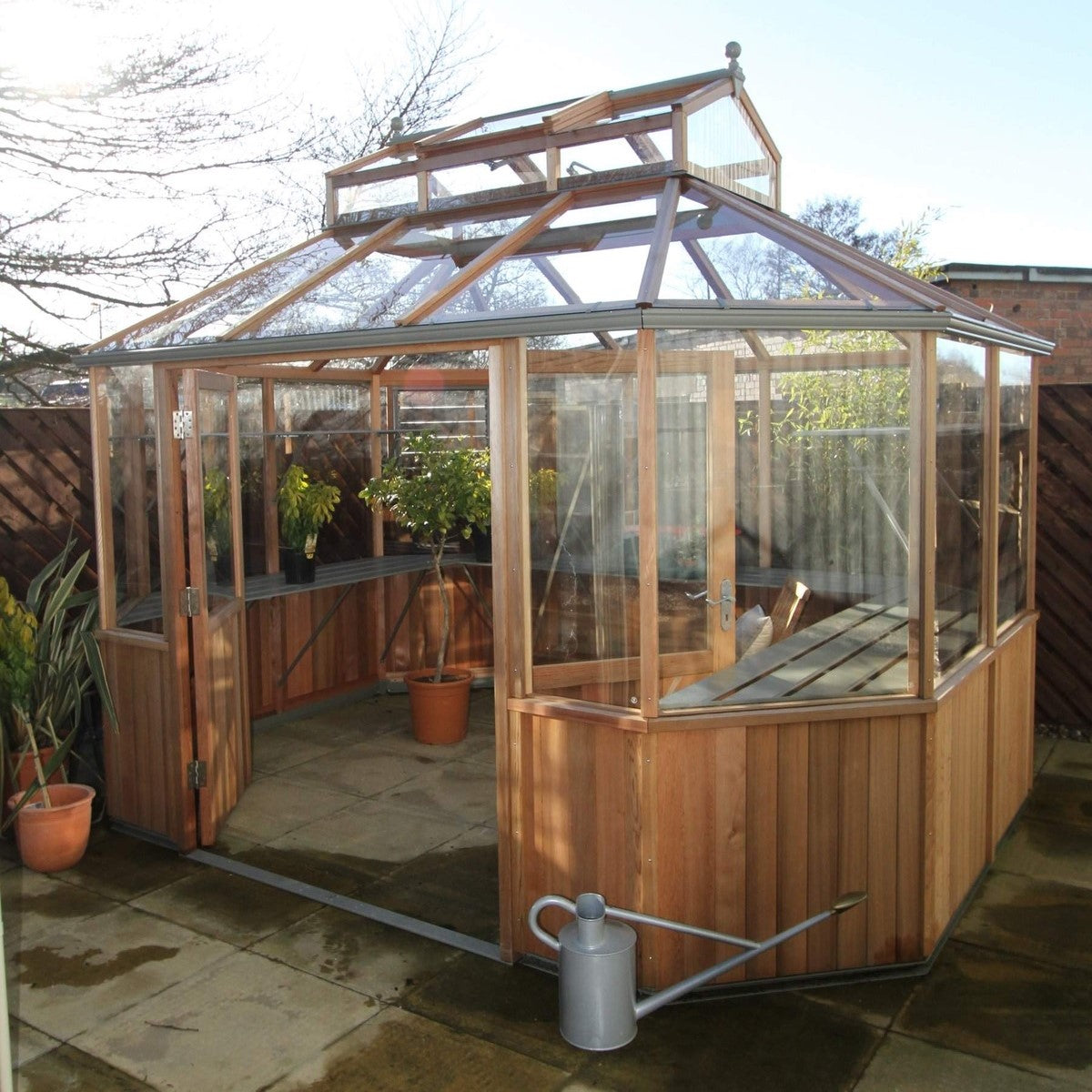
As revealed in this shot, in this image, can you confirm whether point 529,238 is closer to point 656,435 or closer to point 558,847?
point 656,435

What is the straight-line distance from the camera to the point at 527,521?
361 centimetres

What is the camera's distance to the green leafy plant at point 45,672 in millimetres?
4562

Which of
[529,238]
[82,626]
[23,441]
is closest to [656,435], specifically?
[529,238]

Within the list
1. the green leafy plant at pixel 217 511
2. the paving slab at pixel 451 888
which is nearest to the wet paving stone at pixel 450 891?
the paving slab at pixel 451 888

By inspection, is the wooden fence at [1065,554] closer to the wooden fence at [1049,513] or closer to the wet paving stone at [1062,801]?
the wooden fence at [1049,513]

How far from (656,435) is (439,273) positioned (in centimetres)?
137

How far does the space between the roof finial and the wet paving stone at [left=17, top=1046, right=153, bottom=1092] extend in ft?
13.1

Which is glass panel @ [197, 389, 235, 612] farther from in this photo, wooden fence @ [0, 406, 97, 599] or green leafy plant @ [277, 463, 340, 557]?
green leafy plant @ [277, 463, 340, 557]

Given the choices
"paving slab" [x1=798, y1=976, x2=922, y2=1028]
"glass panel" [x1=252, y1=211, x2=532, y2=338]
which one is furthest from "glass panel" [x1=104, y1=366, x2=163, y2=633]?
"paving slab" [x1=798, y1=976, x2=922, y2=1028]

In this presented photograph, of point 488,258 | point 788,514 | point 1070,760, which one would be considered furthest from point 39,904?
point 1070,760

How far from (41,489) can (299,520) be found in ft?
4.57

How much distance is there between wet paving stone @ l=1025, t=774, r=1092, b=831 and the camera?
503 cm

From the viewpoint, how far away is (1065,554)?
620 centimetres

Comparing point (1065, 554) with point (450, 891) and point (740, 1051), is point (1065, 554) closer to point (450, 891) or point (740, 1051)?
point (450, 891)
